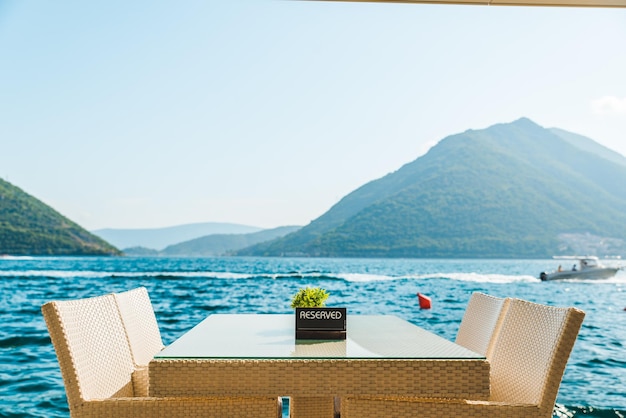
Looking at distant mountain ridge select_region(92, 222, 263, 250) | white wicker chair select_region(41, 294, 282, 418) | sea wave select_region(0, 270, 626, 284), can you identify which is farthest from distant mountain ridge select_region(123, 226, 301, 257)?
white wicker chair select_region(41, 294, 282, 418)

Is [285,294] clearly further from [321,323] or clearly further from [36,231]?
[36,231]

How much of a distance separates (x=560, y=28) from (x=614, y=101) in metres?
7.57

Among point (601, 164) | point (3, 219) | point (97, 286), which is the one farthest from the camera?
point (601, 164)

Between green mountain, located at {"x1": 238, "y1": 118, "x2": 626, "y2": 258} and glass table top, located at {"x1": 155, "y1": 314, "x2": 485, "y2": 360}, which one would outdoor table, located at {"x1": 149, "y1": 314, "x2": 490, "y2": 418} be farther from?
green mountain, located at {"x1": 238, "y1": 118, "x2": 626, "y2": 258}

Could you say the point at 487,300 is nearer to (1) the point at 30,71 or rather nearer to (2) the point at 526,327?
(2) the point at 526,327

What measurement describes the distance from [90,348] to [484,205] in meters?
35.2

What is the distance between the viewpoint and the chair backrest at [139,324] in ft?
6.72

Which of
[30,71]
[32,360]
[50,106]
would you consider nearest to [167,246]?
[50,106]

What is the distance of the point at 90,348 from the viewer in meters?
1.74

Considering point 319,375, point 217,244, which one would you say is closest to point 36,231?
point 217,244

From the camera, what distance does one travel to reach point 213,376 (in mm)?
1549

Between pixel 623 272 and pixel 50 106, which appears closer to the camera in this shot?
pixel 623 272

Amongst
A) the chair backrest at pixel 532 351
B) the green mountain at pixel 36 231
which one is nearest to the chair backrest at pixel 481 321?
the chair backrest at pixel 532 351

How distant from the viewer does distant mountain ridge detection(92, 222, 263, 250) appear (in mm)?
30078
